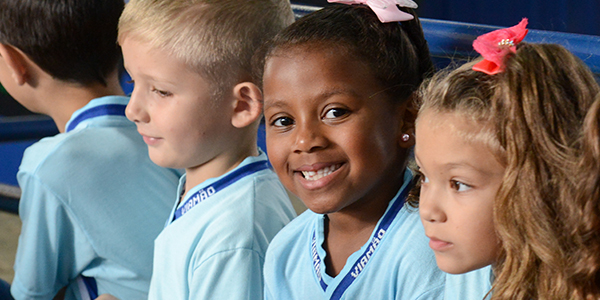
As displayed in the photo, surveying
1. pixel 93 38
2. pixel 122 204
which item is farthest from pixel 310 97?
pixel 93 38

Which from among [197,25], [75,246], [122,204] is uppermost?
[197,25]

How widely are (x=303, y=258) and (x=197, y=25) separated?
58 cm

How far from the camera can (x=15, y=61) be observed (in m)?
1.88

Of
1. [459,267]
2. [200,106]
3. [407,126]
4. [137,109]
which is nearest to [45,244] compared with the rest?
[137,109]

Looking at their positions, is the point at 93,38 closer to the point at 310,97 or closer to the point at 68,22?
the point at 68,22

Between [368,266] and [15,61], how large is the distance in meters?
1.35

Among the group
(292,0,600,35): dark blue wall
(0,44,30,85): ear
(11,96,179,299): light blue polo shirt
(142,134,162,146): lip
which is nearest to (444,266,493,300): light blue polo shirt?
(142,134,162,146): lip

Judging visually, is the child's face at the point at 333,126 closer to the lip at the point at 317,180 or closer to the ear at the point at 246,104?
the lip at the point at 317,180

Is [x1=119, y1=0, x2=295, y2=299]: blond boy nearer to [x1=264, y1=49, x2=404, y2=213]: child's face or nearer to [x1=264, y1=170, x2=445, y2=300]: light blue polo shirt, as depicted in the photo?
[x1=264, y1=170, x2=445, y2=300]: light blue polo shirt

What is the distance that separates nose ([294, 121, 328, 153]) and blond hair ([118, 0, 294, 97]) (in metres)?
0.37

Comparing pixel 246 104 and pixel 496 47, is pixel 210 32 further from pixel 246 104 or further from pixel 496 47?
pixel 496 47

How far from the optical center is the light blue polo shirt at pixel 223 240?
4.18 feet

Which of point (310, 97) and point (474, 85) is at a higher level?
point (474, 85)

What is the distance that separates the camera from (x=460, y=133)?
2.87 feet
